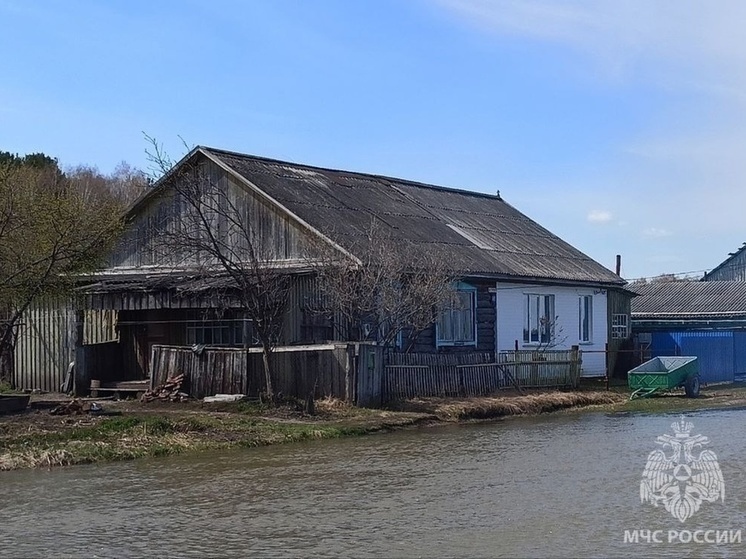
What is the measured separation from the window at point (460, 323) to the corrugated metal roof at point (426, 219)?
84cm

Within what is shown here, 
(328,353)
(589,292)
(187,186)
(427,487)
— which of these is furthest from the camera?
(589,292)

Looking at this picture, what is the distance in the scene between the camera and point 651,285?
61438mm

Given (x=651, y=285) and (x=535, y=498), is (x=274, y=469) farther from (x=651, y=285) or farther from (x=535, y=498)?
(x=651, y=285)

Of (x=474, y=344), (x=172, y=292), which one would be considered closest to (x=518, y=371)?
(x=474, y=344)

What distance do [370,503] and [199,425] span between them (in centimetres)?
773

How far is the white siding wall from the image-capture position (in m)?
32.6

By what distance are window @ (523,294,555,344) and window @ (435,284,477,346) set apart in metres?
2.79

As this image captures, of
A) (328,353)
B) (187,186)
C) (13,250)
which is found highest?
(187,186)

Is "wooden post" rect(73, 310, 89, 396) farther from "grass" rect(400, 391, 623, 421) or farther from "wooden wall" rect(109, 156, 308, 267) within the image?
"grass" rect(400, 391, 623, 421)

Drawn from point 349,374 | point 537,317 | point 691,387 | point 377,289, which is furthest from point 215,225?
point 691,387

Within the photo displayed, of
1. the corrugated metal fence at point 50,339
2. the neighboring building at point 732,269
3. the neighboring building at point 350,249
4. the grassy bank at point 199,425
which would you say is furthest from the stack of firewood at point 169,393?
the neighboring building at point 732,269

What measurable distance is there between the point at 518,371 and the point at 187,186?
10.2 meters

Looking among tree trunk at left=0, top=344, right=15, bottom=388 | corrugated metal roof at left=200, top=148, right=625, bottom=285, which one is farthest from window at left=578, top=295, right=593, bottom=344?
tree trunk at left=0, top=344, right=15, bottom=388

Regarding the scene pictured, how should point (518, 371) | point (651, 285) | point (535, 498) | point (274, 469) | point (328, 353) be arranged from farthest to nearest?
point (651, 285)
point (518, 371)
point (328, 353)
point (274, 469)
point (535, 498)
